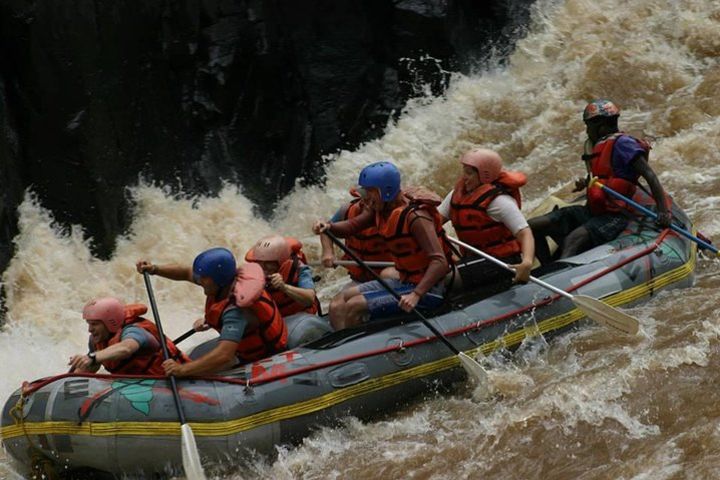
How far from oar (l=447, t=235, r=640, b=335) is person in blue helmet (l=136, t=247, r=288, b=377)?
158 cm

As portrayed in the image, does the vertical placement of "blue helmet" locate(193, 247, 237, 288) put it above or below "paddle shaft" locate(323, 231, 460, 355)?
above

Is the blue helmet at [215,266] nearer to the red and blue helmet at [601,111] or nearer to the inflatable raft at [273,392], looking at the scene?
the inflatable raft at [273,392]

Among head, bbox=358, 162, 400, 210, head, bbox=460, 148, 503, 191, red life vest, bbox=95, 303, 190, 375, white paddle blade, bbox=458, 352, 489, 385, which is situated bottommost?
white paddle blade, bbox=458, 352, 489, 385

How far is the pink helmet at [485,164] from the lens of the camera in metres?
6.91

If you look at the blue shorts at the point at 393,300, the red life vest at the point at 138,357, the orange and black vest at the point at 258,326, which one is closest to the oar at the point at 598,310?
the blue shorts at the point at 393,300

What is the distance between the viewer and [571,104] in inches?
480

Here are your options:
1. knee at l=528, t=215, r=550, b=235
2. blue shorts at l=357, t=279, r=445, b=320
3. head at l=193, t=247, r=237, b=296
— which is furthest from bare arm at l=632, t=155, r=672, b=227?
head at l=193, t=247, r=237, b=296

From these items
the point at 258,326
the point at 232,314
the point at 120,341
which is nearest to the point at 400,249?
the point at 258,326

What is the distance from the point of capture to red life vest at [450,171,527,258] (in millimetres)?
6945

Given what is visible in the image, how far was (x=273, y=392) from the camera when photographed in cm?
590

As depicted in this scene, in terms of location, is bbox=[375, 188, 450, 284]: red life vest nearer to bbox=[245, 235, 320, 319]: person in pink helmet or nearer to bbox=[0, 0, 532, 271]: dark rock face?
bbox=[245, 235, 320, 319]: person in pink helmet

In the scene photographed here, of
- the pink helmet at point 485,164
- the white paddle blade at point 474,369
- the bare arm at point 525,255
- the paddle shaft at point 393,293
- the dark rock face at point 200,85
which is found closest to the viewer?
the white paddle blade at point 474,369

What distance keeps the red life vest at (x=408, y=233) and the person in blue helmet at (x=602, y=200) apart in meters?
1.46

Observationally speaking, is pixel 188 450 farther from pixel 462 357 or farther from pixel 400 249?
pixel 400 249
